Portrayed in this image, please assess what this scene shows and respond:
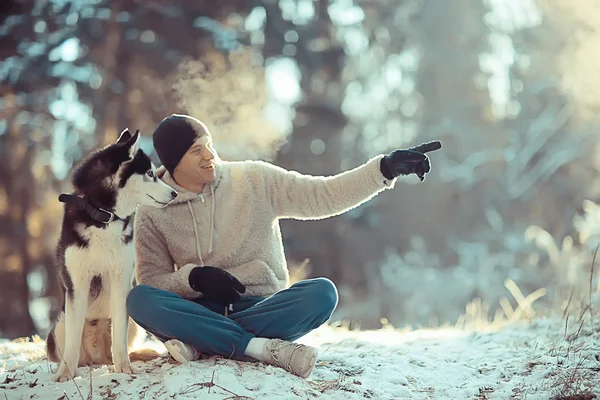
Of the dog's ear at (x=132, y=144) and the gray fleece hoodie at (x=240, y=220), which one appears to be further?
the gray fleece hoodie at (x=240, y=220)

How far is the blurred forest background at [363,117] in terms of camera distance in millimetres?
8000

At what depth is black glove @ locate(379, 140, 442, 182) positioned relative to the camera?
2762 millimetres

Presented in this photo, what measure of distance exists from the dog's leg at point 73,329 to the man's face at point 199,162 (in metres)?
0.69

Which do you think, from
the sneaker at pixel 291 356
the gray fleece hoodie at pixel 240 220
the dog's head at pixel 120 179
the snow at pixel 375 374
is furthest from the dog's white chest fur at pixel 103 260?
the sneaker at pixel 291 356

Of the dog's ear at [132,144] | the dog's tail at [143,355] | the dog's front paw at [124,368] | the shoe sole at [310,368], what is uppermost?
the dog's ear at [132,144]

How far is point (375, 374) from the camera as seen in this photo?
9.16 feet

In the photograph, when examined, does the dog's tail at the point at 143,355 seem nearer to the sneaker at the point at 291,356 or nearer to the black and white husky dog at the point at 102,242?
the black and white husky dog at the point at 102,242

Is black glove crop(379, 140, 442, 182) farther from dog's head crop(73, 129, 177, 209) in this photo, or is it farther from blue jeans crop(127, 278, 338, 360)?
dog's head crop(73, 129, 177, 209)

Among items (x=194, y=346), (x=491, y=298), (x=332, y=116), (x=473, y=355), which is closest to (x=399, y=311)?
(x=491, y=298)

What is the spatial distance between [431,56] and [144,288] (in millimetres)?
11755

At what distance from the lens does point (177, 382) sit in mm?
2383

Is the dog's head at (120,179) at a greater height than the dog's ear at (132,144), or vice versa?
the dog's ear at (132,144)

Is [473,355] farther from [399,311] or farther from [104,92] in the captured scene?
[399,311]

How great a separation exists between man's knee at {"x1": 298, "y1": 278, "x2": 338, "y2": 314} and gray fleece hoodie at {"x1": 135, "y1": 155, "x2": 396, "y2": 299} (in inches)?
10.7
